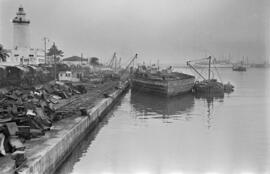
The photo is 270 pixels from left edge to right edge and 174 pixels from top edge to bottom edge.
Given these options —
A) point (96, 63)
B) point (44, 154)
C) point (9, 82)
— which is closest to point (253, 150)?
point (44, 154)

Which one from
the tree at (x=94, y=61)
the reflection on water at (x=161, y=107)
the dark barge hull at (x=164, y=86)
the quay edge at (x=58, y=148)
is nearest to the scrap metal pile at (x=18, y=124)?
the quay edge at (x=58, y=148)

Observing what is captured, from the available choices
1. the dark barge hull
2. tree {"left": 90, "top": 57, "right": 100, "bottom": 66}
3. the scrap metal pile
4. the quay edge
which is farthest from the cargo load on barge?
tree {"left": 90, "top": 57, "right": 100, "bottom": 66}

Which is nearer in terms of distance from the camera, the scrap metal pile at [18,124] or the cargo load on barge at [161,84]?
the scrap metal pile at [18,124]

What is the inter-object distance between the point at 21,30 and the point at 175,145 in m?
23.1

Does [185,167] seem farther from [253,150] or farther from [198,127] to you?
[198,127]

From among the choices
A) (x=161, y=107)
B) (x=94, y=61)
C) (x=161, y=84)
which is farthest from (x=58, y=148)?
(x=94, y=61)

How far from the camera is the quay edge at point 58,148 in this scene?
19.5 feet

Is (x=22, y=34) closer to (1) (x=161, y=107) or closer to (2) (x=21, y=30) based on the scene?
(2) (x=21, y=30)

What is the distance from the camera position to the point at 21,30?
101 feet

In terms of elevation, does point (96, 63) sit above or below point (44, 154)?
above

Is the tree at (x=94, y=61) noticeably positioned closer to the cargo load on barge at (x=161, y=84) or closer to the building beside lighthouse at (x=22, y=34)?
the cargo load on barge at (x=161, y=84)

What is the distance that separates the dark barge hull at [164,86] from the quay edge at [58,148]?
45.5ft

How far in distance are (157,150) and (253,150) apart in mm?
2512

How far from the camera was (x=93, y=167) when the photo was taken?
8.25 m
